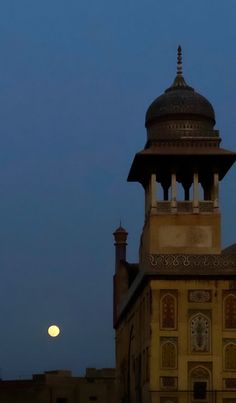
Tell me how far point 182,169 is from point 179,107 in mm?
1946

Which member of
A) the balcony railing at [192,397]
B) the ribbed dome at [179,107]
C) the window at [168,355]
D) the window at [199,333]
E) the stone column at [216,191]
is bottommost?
the balcony railing at [192,397]

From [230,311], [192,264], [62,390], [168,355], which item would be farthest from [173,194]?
[62,390]

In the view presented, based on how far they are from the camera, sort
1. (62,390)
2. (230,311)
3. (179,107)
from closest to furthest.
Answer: (230,311), (179,107), (62,390)

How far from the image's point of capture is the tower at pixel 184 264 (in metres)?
28.7

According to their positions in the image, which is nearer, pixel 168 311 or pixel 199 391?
pixel 199 391

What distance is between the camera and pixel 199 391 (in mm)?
28641

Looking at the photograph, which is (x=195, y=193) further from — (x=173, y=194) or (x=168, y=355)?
(x=168, y=355)

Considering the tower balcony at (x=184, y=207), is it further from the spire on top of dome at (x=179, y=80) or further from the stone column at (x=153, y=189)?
the spire on top of dome at (x=179, y=80)

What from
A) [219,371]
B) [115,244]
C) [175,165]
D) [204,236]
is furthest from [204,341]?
[115,244]

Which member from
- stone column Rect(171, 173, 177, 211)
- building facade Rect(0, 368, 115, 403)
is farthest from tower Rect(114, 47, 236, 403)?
building facade Rect(0, 368, 115, 403)

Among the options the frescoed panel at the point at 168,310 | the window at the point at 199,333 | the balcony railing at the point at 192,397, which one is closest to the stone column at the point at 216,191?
the frescoed panel at the point at 168,310

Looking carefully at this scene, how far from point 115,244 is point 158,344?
1512 cm

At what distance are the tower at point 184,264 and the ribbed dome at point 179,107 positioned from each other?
0.10 feet

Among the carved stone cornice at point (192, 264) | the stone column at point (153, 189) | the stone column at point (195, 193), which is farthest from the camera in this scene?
the stone column at point (153, 189)
